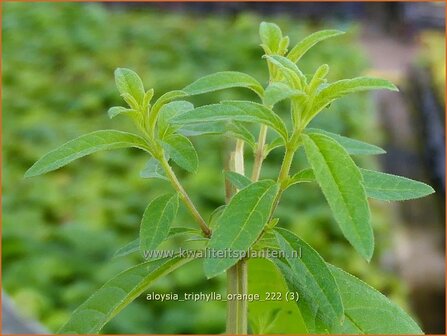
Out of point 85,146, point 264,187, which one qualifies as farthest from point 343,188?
point 85,146

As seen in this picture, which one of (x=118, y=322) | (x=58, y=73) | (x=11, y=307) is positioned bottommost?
(x=118, y=322)

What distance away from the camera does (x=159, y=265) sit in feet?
1.70

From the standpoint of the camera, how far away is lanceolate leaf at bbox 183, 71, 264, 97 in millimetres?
502

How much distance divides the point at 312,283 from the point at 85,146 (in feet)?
0.55

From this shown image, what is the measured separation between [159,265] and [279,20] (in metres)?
4.77

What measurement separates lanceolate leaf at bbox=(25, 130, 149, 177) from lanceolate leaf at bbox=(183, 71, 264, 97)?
48 millimetres

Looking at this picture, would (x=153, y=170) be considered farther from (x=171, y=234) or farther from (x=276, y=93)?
(x=276, y=93)

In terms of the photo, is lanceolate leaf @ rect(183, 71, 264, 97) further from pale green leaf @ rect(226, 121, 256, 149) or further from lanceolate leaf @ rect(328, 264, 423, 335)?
lanceolate leaf @ rect(328, 264, 423, 335)

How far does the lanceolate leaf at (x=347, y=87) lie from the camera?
0.45m

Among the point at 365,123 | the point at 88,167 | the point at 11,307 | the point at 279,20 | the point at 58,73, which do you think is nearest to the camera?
the point at 11,307

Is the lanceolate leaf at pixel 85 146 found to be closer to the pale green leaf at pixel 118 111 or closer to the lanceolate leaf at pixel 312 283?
the pale green leaf at pixel 118 111

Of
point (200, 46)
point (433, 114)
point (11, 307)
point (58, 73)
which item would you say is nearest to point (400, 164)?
point (433, 114)

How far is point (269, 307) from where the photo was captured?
2.06 ft

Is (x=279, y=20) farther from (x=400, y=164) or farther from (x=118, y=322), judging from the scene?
(x=118, y=322)
